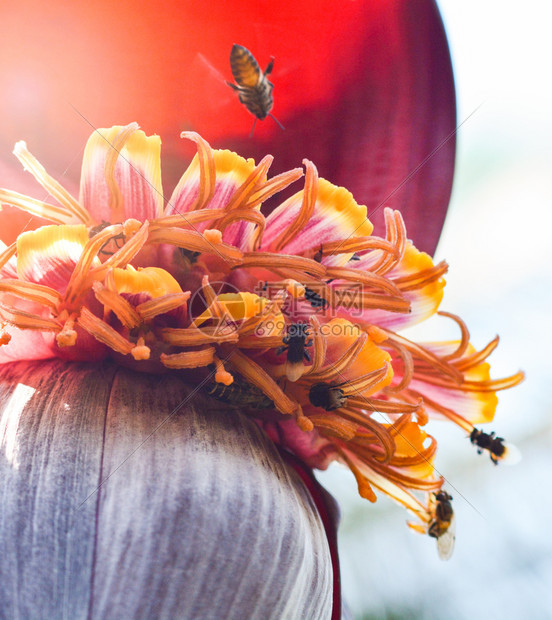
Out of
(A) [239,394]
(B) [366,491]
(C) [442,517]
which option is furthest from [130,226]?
(C) [442,517]

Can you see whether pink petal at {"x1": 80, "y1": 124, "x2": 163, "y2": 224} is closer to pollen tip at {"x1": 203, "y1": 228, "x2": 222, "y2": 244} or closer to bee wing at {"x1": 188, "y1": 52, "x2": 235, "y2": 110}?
pollen tip at {"x1": 203, "y1": 228, "x2": 222, "y2": 244}

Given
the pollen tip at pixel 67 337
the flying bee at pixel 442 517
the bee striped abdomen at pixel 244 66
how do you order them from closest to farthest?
1. the pollen tip at pixel 67 337
2. the bee striped abdomen at pixel 244 66
3. the flying bee at pixel 442 517

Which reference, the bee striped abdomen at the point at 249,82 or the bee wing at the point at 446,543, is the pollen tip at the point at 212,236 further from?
the bee wing at the point at 446,543

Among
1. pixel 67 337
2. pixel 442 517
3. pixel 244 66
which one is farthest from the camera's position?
pixel 442 517

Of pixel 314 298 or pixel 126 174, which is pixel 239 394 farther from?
pixel 126 174

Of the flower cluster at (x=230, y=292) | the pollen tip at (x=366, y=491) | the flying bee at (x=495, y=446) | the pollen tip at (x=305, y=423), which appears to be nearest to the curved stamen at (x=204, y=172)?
the flower cluster at (x=230, y=292)

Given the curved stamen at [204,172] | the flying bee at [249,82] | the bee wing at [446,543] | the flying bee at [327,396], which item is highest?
the flying bee at [249,82]
